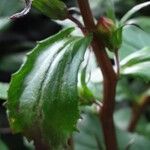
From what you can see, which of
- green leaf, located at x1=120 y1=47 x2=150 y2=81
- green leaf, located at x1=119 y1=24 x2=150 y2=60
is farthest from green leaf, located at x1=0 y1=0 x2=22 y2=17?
green leaf, located at x1=120 y1=47 x2=150 y2=81

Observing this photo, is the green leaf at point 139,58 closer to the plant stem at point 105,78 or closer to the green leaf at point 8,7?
the plant stem at point 105,78

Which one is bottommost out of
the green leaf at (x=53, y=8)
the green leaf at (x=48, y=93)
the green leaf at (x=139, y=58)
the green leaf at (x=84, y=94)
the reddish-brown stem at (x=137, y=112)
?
the reddish-brown stem at (x=137, y=112)

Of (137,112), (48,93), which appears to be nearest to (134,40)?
(137,112)

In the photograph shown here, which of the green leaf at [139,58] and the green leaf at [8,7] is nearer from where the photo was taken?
the green leaf at [139,58]

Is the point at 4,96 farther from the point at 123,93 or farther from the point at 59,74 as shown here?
the point at 123,93

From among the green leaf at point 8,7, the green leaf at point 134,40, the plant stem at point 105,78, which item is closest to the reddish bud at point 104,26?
the plant stem at point 105,78

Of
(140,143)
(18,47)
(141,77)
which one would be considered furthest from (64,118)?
(18,47)
